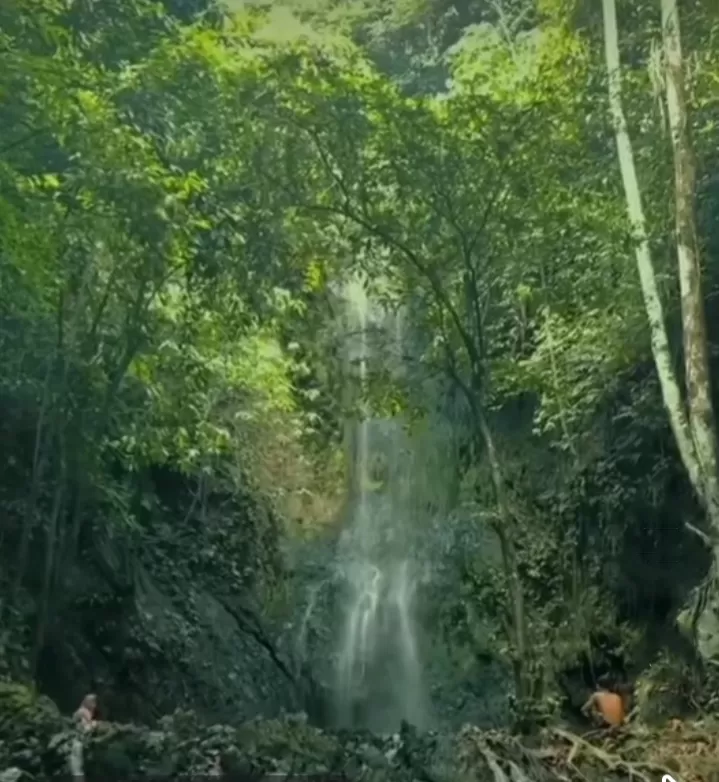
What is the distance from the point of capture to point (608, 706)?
12.3 feet

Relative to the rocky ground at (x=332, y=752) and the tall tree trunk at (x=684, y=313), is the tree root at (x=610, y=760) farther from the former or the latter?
the tall tree trunk at (x=684, y=313)

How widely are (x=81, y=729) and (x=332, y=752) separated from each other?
0.74 meters

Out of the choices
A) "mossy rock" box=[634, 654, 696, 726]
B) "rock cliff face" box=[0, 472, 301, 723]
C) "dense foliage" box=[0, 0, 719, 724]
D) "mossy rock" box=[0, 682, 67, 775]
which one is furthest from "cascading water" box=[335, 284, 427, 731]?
"mossy rock" box=[0, 682, 67, 775]

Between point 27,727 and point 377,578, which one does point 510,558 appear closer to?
point 377,578

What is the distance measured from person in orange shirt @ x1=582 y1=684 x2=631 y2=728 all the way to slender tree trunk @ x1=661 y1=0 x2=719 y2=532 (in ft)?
2.08

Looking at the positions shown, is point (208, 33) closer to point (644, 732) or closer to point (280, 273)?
point (280, 273)

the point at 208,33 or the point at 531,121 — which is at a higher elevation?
the point at 208,33

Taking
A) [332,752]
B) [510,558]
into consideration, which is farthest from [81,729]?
[510,558]

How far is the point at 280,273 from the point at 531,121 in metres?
1.04

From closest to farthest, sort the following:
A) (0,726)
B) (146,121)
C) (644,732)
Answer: (0,726), (644,732), (146,121)

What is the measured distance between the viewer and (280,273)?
4.05 m

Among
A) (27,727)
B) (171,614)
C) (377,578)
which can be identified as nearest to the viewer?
(27,727)

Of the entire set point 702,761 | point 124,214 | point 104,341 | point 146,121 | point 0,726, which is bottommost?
point 702,761

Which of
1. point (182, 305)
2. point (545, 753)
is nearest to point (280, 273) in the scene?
point (182, 305)
